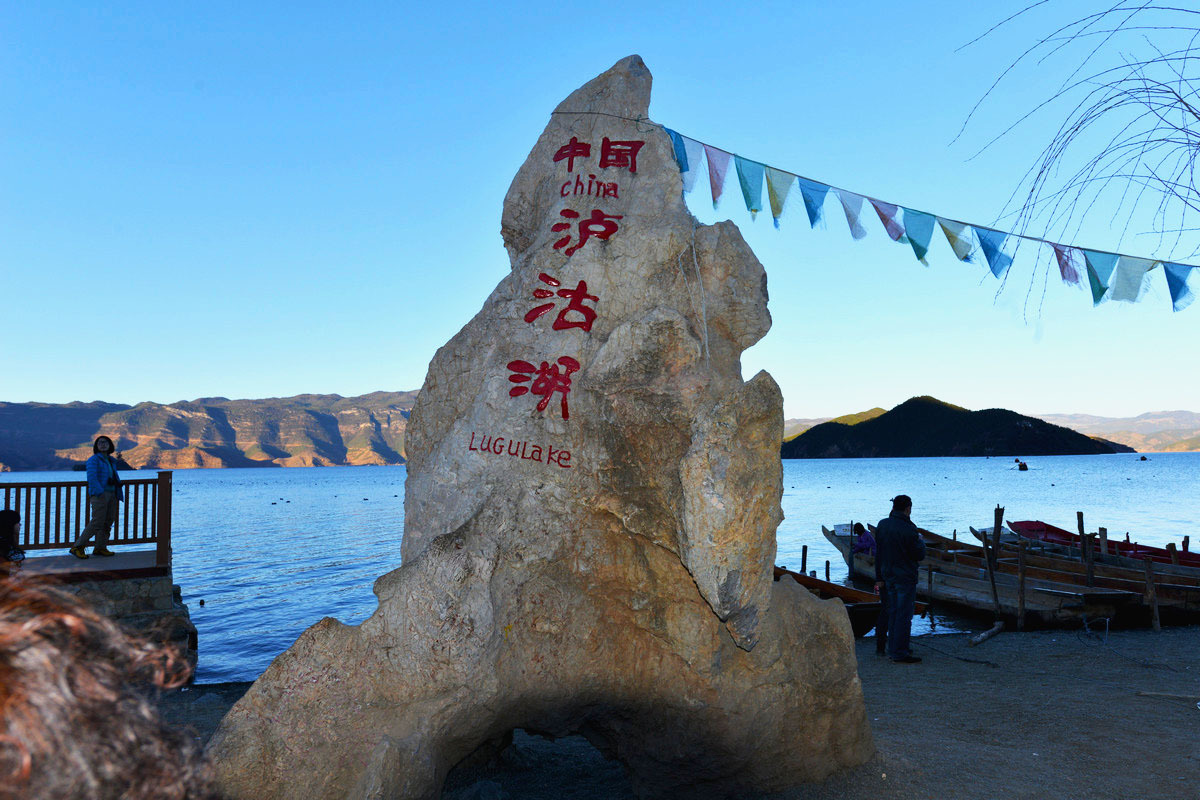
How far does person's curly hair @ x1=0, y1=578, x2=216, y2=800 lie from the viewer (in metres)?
1.26

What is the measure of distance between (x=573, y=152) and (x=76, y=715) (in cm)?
674

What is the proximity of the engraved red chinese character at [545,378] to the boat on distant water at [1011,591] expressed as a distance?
14.3 meters

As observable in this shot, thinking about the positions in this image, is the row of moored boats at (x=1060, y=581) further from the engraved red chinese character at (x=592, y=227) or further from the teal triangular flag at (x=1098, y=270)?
the engraved red chinese character at (x=592, y=227)

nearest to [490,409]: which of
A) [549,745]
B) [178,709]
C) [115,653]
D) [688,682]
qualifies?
[688,682]

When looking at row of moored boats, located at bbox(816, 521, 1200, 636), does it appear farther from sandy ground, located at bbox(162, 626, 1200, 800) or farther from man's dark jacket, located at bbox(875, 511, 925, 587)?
man's dark jacket, located at bbox(875, 511, 925, 587)

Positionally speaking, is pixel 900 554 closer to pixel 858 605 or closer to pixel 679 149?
pixel 858 605

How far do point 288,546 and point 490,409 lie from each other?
37729 mm

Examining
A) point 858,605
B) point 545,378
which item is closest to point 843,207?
point 545,378

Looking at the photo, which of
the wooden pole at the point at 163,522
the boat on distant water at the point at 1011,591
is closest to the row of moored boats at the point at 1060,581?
the boat on distant water at the point at 1011,591

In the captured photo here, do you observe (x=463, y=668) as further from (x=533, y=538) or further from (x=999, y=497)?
(x=999, y=497)

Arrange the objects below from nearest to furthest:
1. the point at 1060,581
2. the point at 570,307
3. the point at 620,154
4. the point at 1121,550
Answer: the point at 570,307 → the point at 620,154 → the point at 1060,581 → the point at 1121,550

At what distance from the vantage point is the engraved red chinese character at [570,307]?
21.5 ft

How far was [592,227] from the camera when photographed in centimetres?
682

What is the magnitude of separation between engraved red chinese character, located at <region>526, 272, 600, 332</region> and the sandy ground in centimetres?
478
